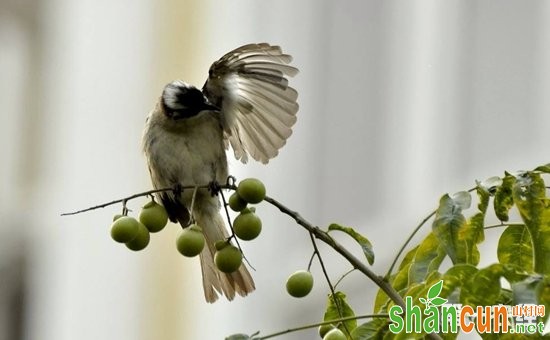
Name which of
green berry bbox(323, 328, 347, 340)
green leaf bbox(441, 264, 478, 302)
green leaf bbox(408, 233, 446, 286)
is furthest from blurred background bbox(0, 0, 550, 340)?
green leaf bbox(441, 264, 478, 302)

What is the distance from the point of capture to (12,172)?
7297 millimetres

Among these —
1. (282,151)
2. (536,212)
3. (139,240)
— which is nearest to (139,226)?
(139,240)

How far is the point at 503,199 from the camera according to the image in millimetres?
1780

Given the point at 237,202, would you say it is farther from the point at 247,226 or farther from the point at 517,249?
the point at 517,249

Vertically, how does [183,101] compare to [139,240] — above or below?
above

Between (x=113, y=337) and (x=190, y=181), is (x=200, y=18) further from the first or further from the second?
(x=190, y=181)

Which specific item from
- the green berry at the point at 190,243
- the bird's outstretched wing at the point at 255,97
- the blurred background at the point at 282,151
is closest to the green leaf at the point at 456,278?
the green berry at the point at 190,243

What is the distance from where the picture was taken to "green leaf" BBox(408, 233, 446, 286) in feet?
5.87

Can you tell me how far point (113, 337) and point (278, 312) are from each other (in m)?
1.55

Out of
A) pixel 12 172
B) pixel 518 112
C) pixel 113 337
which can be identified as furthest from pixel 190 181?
pixel 12 172

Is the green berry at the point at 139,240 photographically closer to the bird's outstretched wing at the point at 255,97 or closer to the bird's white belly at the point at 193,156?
the bird's outstretched wing at the point at 255,97

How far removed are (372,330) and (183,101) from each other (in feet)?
4.47

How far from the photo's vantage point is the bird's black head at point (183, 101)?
2977mm

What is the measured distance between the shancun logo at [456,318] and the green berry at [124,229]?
0.44m
